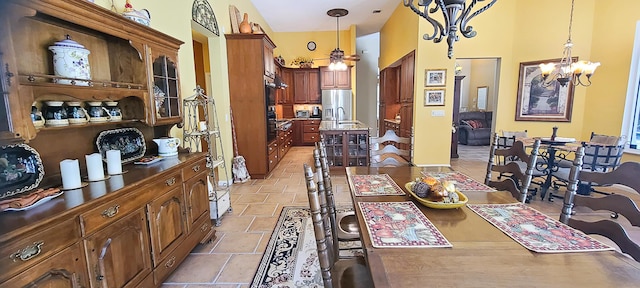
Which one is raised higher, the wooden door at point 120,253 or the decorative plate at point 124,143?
the decorative plate at point 124,143

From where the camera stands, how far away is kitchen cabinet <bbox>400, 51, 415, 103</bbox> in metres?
5.63

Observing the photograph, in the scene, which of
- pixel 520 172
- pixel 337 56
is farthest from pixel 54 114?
pixel 337 56

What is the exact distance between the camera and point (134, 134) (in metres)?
2.38

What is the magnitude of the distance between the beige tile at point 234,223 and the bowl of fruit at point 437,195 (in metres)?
2.07

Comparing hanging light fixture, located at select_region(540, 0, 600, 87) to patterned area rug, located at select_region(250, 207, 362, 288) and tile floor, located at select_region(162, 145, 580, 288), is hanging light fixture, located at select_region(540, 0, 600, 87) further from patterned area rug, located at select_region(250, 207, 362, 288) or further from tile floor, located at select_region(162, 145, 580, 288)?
patterned area rug, located at select_region(250, 207, 362, 288)

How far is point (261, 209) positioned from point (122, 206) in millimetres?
2077

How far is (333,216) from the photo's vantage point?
1677 millimetres

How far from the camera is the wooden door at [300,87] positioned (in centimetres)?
838

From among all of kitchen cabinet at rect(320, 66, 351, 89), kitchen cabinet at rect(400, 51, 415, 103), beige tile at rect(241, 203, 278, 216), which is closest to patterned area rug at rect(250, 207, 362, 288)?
beige tile at rect(241, 203, 278, 216)

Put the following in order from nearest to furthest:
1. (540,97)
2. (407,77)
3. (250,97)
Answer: (250,97)
(540,97)
(407,77)

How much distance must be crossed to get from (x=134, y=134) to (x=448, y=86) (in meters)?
5.09

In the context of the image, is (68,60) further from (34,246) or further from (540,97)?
(540,97)

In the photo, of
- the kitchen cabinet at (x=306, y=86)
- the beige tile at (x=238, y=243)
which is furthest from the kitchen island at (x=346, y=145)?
the kitchen cabinet at (x=306, y=86)

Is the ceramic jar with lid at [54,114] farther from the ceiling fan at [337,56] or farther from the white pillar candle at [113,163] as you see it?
the ceiling fan at [337,56]
